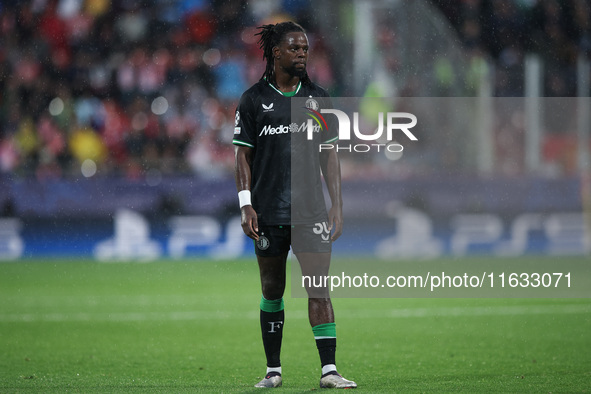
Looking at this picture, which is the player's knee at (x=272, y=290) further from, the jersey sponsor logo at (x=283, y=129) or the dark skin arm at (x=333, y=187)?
the jersey sponsor logo at (x=283, y=129)

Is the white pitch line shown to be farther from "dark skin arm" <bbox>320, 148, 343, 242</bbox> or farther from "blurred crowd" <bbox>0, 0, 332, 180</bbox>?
"blurred crowd" <bbox>0, 0, 332, 180</bbox>

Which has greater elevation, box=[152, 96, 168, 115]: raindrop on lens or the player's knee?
box=[152, 96, 168, 115]: raindrop on lens

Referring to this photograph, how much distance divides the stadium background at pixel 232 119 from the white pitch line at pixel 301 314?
3.67 metres

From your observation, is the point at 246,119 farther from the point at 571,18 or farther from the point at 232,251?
the point at 571,18

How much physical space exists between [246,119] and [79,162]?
995 centimetres

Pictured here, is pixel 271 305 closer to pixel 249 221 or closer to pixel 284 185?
pixel 249 221

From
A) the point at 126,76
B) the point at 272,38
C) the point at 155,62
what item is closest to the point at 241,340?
the point at 272,38

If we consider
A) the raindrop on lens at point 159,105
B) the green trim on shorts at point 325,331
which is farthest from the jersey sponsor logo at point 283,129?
the raindrop on lens at point 159,105

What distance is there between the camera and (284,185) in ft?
15.9

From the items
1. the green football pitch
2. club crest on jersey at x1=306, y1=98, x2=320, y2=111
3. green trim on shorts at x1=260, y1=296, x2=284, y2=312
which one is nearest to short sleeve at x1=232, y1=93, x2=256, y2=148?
club crest on jersey at x1=306, y1=98, x2=320, y2=111

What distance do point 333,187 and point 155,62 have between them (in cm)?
1199

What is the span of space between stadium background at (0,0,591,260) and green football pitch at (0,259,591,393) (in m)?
1.77

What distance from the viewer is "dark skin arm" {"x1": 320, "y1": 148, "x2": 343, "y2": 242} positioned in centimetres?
486

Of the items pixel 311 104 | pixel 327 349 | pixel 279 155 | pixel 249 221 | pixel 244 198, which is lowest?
pixel 327 349
